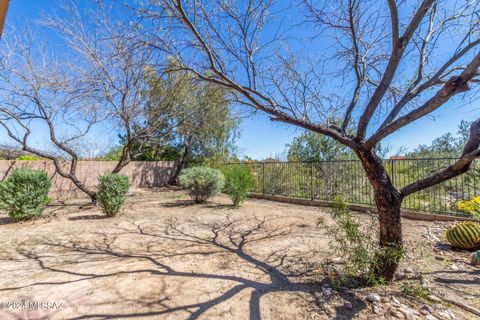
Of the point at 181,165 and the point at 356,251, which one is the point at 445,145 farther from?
the point at 181,165

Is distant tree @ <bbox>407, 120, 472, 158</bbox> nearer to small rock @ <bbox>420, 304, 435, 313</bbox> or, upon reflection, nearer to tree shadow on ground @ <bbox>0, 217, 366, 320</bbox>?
tree shadow on ground @ <bbox>0, 217, 366, 320</bbox>

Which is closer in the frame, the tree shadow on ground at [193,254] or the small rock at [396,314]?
the small rock at [396,314]

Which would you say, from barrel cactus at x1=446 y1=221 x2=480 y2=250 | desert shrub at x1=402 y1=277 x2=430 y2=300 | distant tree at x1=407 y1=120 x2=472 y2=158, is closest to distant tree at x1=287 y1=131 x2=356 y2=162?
distant tree at x1=407 y1=120 x2=472 y2=158

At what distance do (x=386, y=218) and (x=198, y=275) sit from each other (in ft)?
6.64

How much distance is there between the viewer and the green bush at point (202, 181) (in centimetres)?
688

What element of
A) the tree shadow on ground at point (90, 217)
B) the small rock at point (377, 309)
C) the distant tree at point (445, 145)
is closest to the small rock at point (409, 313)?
the small rock at point (377, 309)

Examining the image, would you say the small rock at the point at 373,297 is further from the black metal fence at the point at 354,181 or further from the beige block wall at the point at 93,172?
the beige block wall at the point at 93,172

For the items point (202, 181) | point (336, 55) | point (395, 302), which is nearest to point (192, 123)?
point (202, 181)

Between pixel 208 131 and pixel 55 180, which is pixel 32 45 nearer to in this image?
pixel 55 180

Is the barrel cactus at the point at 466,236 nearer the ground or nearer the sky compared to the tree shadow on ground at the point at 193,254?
nearer the sky

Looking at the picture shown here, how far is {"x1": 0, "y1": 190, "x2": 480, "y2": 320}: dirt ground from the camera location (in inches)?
71.8

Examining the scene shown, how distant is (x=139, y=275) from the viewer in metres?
2.41

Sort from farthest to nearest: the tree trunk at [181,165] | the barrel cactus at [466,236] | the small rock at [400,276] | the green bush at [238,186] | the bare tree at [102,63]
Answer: the tree trunk at [181,165] < the green bush at [238,186] < the bare tree at [102,63] < the barrel cactus at [466,236] < the small rock at [400,276]

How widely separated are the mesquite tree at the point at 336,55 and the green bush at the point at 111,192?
12.0 ft
